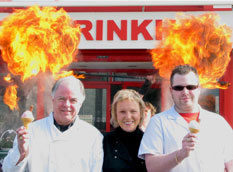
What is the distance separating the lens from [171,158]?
2400 mm

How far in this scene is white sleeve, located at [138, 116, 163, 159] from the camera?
2.60 metres

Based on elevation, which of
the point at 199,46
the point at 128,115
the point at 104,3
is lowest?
the point at 128,115

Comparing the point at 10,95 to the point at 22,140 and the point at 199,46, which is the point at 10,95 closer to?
the point at 199,46

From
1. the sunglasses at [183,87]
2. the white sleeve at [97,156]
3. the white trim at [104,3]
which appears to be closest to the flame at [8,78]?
the white trim at [104,3]

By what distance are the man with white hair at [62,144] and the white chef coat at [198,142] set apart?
0.48 meters

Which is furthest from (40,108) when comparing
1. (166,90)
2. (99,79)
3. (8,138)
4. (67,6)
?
(166,90)

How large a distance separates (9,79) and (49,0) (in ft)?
8.05

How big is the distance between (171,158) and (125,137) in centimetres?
78

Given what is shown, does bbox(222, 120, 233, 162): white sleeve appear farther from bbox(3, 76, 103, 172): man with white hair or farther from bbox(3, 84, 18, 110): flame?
bbox(3, 84, 18, 110): flame

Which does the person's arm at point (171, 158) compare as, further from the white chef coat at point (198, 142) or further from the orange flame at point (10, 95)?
the orange flame at point (10, 95)

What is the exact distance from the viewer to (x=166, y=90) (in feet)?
27.9

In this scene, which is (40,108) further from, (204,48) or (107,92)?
(204,48)

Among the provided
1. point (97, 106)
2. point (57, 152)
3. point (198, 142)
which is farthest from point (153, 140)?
point (97, 106)

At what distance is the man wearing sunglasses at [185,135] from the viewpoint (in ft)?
8.35
